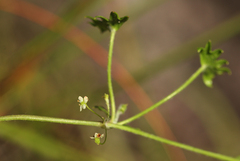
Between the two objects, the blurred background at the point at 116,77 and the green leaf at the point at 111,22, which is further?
the blurred background at the point at 116,77

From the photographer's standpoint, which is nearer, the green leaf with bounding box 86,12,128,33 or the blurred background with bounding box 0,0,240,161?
the green leaf with bounding box 86,12,128,33

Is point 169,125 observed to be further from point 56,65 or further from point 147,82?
point 56,65

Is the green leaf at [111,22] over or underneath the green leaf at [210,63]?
over

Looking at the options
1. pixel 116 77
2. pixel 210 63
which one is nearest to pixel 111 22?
pixel 210 63

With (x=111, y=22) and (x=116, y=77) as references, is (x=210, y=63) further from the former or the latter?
(x=116, y=77)

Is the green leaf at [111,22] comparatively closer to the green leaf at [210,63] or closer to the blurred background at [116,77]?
the green leaf at [210,63]

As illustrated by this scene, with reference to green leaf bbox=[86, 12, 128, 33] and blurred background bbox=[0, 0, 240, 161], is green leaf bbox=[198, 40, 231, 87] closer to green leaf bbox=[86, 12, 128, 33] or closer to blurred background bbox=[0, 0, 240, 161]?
green leaf bbox=[86, 12, 128, 33]

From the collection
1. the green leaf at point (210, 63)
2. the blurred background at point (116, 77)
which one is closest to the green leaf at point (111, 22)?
the green leaf at point (210, 63)

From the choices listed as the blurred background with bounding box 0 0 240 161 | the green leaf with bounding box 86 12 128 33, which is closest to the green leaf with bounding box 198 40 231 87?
the green leaf with bounding box 86 12 128 33
